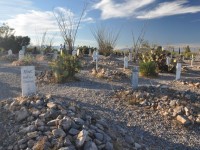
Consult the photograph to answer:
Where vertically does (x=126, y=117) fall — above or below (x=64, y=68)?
below

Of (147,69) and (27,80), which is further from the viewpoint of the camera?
(147,69)

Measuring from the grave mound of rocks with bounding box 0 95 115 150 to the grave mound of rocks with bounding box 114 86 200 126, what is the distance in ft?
8.12

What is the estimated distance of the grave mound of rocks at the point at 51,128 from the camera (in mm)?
4277

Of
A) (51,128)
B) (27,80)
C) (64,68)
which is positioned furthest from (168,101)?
(64,68)

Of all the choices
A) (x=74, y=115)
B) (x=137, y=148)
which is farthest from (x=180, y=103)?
(x=74, y=115)

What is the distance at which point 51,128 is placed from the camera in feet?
15.0

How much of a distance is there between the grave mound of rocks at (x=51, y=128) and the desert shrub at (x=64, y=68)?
4.89m

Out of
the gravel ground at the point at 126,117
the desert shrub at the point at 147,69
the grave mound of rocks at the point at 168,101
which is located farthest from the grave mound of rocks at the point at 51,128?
the desert shrub at the point at 147,69

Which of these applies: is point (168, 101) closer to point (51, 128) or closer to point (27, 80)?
point (27, 80)

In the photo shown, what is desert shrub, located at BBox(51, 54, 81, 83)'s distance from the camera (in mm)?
10516

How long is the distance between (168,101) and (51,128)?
13.4 feet

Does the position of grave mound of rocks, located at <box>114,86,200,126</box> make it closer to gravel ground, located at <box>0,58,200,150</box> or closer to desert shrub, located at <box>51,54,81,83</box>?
gravel ground, located at <box>0,58,200,150</box>

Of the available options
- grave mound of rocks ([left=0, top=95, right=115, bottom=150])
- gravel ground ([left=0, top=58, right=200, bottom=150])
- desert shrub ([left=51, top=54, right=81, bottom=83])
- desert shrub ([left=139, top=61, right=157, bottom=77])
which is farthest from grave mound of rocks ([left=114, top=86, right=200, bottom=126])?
desert shrub ([left=139, top=61, right=157, bottom=77])

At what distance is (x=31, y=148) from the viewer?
13.8 feet
